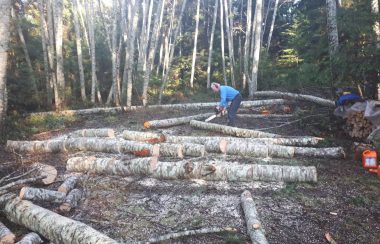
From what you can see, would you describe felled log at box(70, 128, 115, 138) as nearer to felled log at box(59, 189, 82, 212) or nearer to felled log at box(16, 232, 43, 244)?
felled log at box(59, 189, 82, 212)

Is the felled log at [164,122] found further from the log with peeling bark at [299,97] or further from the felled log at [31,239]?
the felled log at [31,239]

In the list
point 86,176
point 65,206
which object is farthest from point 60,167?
point 65,206

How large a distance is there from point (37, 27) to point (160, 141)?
1136 centimetres

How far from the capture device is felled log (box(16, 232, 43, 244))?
12.8 ft

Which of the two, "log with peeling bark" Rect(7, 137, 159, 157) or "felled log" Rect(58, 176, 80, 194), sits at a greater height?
"log with peeling bark" Rect(7, 137, 159, 157)

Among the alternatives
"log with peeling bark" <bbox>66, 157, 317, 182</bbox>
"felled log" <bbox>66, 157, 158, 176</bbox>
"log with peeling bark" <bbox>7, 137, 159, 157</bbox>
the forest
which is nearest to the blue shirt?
the forest

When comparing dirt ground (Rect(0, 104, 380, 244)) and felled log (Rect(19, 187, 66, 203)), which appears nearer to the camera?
dirt ground (Rect(0, 104, 380, 244))

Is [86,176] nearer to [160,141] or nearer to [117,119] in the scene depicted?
[160,141]

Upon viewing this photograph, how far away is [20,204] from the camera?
462cm

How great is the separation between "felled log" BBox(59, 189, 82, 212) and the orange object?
553 centimetres

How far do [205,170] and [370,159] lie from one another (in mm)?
3300

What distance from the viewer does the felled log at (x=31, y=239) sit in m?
A: 3.89

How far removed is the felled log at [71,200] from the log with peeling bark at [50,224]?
1.56ft

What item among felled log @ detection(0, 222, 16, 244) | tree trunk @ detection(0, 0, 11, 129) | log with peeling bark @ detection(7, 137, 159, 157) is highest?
tree trunk @ detection(0, 0, 11, 129)
